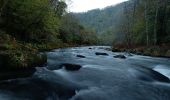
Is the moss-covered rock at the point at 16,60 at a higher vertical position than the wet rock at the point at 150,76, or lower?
higher

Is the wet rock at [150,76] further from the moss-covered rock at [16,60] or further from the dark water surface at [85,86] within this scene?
the moss-covered rock at [16,60]

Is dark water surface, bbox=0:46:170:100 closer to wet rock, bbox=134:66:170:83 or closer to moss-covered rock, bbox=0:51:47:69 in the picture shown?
wet rock, bbox=134:66:170:83

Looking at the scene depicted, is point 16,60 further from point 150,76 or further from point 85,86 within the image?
point 150,76

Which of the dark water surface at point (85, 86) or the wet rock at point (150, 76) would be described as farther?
the wet rock at point (150, 76)

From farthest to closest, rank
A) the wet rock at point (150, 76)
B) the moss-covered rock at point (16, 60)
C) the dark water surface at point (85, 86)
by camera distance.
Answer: the wet rock at point (150, 76), the moss-covered rock at point (16, 60), the dark water surface at point (85, 86)

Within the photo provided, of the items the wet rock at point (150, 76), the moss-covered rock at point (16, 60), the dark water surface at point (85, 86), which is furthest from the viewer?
the wet rock at point (150, 76)

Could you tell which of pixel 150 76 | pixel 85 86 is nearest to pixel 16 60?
pixel 85 86

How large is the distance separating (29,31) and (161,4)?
18.4 meters

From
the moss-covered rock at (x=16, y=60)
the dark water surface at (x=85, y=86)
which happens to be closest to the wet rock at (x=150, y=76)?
the dark water surface at (x=85, y=86)

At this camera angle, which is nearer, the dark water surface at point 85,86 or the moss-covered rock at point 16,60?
the dark water surface at point 85,86

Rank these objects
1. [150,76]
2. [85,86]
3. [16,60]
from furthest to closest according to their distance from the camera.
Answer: [150,76] < [16,60] < [85,86]

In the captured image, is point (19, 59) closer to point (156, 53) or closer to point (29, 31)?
point (29, 31)

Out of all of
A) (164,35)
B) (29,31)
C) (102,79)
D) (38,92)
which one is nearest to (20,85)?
(38,92)

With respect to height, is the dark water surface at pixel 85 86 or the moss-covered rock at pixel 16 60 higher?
the moss-covered rock at pixel 16 60
